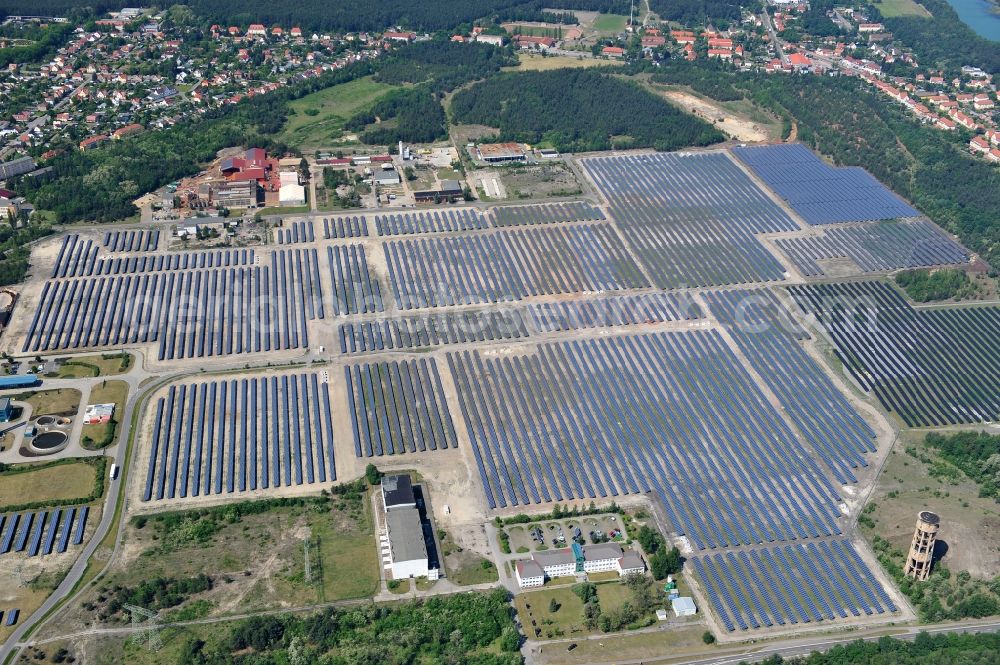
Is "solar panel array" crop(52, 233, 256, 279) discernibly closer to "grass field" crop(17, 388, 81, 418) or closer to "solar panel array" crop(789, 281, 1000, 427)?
"grass field" crop(17, 388, 81, 418)

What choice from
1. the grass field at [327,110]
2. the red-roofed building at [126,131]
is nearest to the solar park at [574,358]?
the grass field at [327,110]

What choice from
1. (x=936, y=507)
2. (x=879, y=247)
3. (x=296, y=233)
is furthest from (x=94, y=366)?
(x=879, y=247)

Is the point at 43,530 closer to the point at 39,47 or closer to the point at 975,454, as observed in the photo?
the point at 975,454

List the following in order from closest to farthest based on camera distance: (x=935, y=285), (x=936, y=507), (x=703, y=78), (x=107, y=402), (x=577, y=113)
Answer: (x=936, y=507), (x=107, y=402), (x=935, y=285), (x=577, y=113), (x=703, y=78)

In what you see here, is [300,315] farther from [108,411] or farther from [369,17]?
[369,17]

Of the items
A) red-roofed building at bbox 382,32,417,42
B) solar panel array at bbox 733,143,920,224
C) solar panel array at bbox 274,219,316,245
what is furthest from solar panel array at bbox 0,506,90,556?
red-roofed building at bbox 382,32,417,42

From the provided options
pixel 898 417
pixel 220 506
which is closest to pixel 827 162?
pixel 898 417
